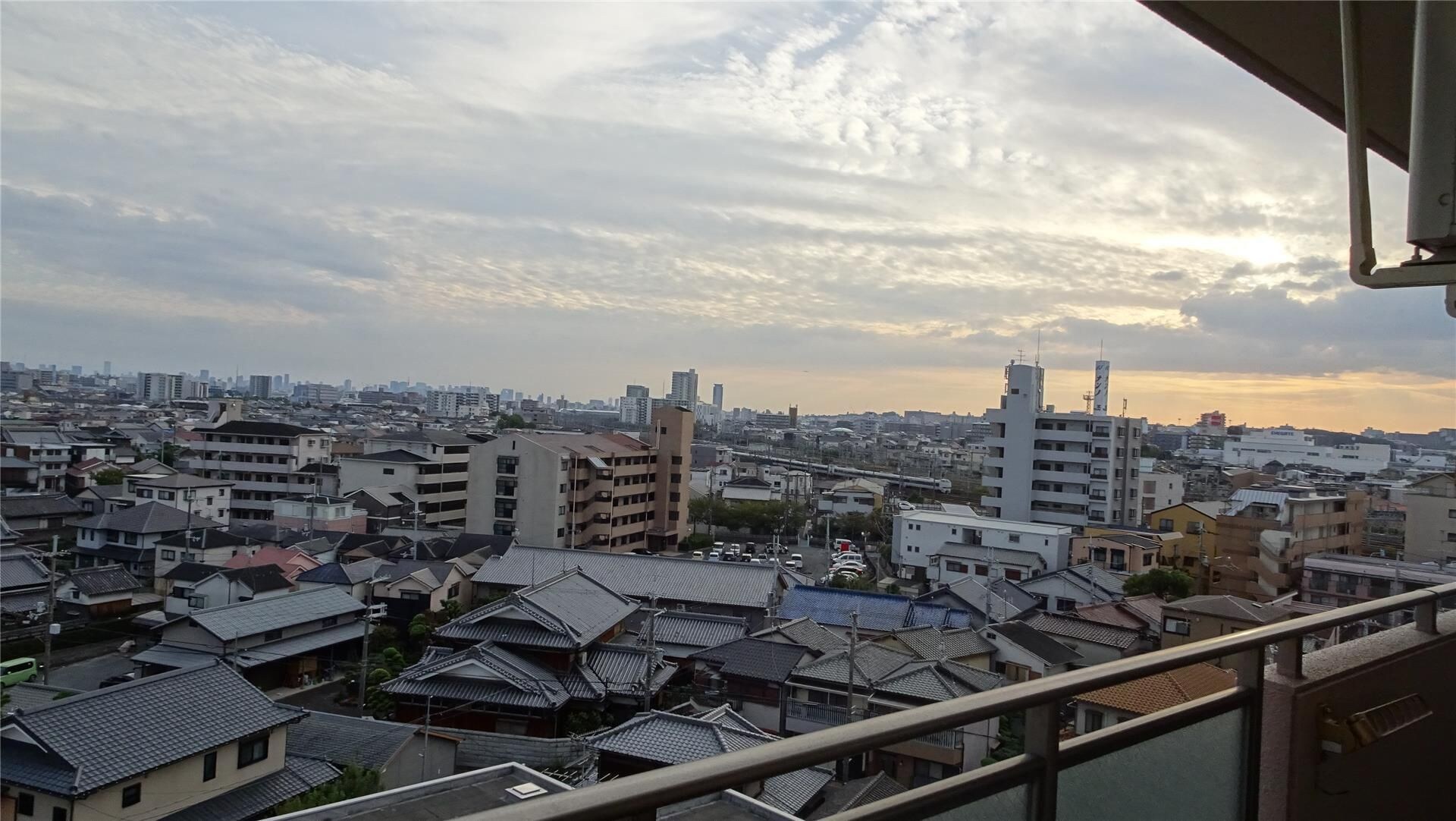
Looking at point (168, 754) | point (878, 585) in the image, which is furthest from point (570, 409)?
point (168, 754)

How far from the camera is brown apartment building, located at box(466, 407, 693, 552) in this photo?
45.2 ft

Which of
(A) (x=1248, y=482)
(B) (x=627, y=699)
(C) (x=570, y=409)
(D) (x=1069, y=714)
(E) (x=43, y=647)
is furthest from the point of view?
(C) (x=570, y=409)

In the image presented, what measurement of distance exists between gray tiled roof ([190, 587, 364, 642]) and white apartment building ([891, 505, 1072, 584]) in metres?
7.44

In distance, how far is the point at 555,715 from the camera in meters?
6.30

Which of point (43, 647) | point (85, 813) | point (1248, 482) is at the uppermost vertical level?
point (1248, 482)

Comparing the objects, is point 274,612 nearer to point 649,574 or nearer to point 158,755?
point 158,755

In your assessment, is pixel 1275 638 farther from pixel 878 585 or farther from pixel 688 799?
pixel 878 585

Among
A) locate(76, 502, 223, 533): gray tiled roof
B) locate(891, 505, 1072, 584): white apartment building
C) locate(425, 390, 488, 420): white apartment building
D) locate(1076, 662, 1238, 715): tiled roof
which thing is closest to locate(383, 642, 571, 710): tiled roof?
locate(1076, 662, 1238, 715): tiled roof

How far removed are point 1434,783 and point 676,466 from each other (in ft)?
46.6

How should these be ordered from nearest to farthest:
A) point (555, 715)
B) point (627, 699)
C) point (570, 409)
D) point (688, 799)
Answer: point (688, 799) → point (555, 715) → point (627, 699) → point (570, 409)

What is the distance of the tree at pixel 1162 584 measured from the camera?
9.09 m

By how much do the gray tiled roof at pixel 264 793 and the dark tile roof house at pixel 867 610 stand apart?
4885 millimetres

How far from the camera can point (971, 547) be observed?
1181cm

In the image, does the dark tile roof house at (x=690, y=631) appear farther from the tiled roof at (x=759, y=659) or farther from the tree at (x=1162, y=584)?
the tree at (x=1162, y=584)
